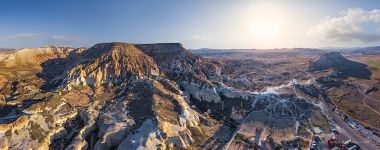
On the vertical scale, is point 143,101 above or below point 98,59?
below

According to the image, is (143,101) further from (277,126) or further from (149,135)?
(277,126)

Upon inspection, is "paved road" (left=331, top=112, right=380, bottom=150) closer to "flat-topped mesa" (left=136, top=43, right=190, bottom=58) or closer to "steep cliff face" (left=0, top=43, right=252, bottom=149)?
"steep cliff face" (left=0, top=43, right=252, bottom=149)

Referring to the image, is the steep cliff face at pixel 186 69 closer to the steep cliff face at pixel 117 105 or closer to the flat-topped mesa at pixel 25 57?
the steep cliff face at pixel 117 105

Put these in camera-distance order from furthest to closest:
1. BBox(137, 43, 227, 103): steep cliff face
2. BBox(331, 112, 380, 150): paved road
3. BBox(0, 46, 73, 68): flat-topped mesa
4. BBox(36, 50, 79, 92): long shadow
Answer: BBox(0, 46, 73, 68): flat-topped mesa → BBox(36, 50, 79, 92): long shadow → BBox(137, 43, 227, 103): steep cliff face → BBox(331, 112, 380, 150): paved road

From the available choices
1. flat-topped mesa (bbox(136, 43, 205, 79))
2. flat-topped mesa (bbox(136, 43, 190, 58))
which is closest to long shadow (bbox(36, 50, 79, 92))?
flat-topped mesa (bbox(136, 43, 190, 58))

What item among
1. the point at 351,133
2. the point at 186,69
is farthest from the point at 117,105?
the point at 351,133

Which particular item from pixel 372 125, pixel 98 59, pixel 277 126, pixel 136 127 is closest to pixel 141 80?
pixel 98 59

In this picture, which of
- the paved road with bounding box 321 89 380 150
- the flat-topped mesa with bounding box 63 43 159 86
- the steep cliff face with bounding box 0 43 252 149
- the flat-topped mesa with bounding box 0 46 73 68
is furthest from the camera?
the flat-topped mesa with bounding box 0 46 73 68

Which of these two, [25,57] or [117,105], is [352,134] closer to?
[117,105]
